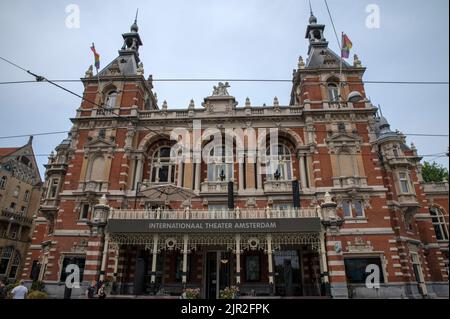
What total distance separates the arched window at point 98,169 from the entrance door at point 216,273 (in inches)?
443

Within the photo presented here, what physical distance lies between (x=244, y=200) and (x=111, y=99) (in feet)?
53.2

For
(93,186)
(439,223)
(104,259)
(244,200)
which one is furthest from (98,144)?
(439,223)

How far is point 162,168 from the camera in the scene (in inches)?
993

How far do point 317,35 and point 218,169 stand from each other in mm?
19957

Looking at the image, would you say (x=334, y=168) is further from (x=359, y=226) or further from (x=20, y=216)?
(x=20, y=216)

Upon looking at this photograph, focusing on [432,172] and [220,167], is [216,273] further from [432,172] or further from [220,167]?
[432,172]

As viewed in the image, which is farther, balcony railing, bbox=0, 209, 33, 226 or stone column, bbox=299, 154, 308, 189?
balcony railing, bbox=0, 209, 33, 226

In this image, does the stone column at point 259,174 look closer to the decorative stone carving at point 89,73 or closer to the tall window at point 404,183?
the tall window at point 404,183

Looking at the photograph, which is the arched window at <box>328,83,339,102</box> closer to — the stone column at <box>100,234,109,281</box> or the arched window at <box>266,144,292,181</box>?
the arched window at <box>266,144,292,181</box>

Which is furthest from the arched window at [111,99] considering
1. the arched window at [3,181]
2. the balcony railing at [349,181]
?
the balcony railing at [349,181]

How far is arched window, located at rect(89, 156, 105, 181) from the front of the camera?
2355cm

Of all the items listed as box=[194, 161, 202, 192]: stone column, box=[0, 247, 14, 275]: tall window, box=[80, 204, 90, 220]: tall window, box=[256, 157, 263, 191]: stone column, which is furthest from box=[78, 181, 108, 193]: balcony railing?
box=[0, 247, 14, 275]: tall window

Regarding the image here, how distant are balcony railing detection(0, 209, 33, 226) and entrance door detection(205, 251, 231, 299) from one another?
30.3 m

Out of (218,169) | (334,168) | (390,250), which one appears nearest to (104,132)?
(218,169)
